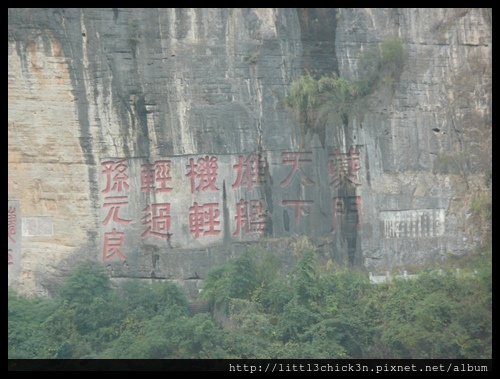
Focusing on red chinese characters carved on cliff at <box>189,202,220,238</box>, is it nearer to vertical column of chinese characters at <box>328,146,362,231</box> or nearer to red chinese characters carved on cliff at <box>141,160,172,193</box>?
red chinese characters carved on cliff at <box>141,160,172,193</box>

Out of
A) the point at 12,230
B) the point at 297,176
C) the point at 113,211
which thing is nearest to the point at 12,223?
the point at 12,230

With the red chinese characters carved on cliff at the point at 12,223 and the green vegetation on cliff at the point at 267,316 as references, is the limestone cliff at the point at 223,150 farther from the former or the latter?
the green vegetation on cliff at the point at 267,316

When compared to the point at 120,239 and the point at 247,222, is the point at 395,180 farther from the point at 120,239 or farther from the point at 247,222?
the point at 120,239

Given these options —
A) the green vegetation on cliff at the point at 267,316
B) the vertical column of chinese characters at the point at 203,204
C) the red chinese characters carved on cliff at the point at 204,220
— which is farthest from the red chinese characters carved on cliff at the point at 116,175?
the green vegetation on cliff at the point at 267,316

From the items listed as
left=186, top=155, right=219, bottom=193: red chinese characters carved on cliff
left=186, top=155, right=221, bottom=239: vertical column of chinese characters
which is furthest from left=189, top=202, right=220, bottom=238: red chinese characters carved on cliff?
left=186, top=155, right=219, bottom=193: red chinese characters carved on cliff

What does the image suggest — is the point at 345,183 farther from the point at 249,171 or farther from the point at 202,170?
the point at 202,170
